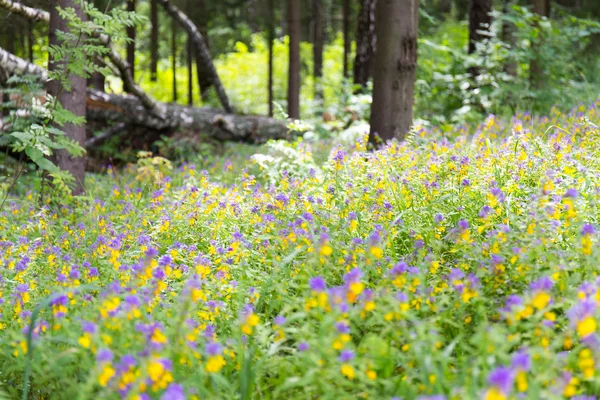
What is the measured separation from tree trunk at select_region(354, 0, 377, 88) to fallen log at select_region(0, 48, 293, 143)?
10.7 feet

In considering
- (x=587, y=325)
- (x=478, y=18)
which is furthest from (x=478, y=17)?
(x=587, y=325)

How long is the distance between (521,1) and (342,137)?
44.4 feet

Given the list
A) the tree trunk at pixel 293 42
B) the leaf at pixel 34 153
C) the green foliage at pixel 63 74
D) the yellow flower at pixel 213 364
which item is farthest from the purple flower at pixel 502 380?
the tree trunk at pixel 293 42

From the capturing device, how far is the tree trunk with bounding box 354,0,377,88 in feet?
45.2

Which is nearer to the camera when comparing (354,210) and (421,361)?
(421,361)

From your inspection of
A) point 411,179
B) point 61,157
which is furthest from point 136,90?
point 411,179

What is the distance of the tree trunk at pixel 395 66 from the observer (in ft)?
21.5

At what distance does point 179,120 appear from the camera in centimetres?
1111

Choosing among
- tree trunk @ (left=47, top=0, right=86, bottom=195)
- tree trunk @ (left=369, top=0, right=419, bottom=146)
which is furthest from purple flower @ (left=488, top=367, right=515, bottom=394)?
tree trunk @ (left=47, top=0, right=86, bottom=195)

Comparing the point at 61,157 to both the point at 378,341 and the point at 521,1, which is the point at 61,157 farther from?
the point at 521,1

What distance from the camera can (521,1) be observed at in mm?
19609

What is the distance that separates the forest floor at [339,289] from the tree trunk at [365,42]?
9.57 m

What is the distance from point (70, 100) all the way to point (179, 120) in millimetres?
5170

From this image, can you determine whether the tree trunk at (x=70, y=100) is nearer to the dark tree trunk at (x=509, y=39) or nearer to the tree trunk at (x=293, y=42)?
the dark tree trunk at (x=509, y=39)
